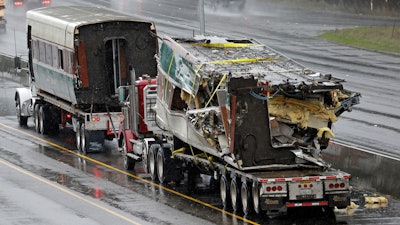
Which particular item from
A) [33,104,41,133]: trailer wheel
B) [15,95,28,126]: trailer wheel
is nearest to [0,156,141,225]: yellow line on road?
[33,104,41,133]: trailer wheel

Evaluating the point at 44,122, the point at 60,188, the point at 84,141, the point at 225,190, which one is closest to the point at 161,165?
the point at 60,188

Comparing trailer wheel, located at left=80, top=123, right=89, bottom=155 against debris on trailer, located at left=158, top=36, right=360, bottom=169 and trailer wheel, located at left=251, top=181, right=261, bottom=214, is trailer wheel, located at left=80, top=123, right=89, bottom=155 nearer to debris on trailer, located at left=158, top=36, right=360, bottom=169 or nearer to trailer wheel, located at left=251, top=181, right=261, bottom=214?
debris on trailer, located at left=158, top=36, right=360, bottom=169

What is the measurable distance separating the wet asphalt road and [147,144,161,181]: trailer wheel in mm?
409

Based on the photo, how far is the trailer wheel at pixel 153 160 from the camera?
95.8 feet

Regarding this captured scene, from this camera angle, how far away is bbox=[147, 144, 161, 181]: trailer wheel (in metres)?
29.2

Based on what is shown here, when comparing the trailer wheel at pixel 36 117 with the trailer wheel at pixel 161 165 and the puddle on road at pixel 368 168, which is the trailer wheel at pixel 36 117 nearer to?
the trailer wheel at pixel 161 165

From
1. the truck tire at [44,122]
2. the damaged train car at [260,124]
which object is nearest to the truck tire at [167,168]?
the damaged train car at [260,124]

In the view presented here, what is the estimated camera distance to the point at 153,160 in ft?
96.1

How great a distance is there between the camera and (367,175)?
89.3ft

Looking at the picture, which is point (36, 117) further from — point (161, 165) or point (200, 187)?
point (200, 187)

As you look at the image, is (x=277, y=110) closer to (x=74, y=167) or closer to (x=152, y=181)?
(x=152, y=181)

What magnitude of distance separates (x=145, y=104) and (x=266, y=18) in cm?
4063

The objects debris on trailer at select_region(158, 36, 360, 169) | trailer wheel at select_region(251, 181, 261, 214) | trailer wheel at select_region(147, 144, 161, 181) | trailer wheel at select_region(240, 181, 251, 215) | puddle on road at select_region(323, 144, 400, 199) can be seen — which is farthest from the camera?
trailer wheel at select_region(147, 144, 161, 181)

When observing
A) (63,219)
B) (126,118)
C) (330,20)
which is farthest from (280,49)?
(63,219)
